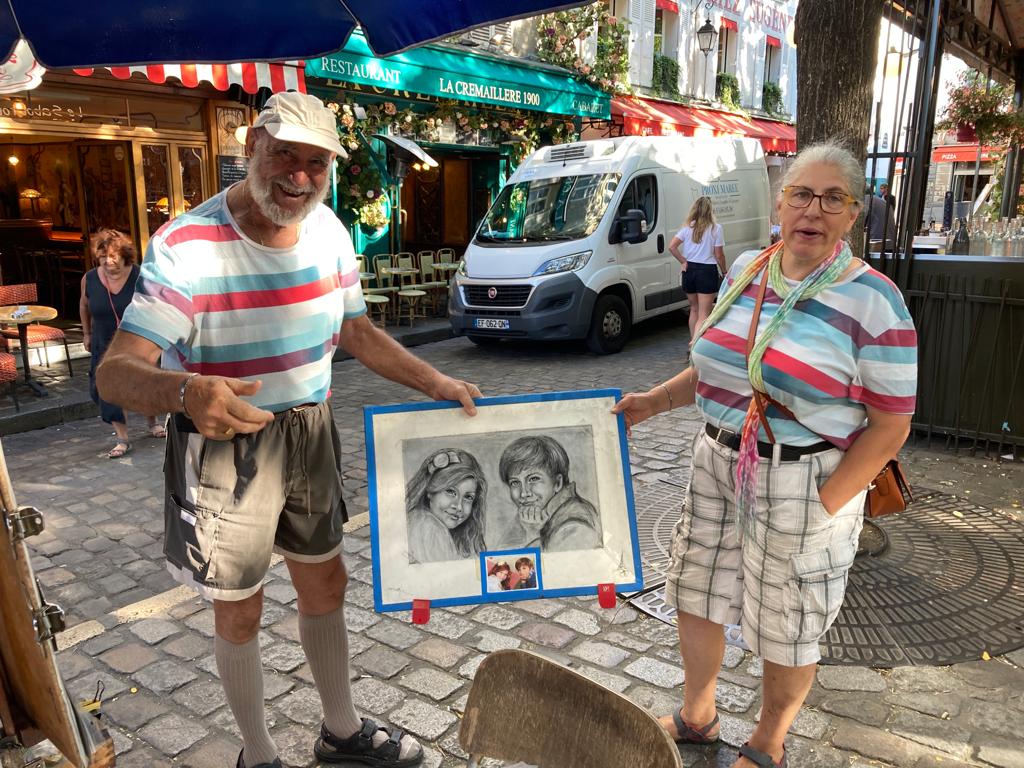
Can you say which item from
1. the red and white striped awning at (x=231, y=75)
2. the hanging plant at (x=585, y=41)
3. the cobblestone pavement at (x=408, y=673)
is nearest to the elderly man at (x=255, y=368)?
the cobblestone pavement at (x=408, y=673)

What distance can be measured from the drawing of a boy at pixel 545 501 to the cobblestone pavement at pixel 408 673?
97 cm

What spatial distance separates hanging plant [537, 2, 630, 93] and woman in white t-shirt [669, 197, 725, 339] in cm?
733

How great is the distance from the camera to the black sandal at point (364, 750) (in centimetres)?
276

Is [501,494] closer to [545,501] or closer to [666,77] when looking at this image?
[545,501]

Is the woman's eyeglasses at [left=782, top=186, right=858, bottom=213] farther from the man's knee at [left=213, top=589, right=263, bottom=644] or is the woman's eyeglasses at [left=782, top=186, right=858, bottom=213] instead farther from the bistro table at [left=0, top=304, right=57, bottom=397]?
the bistro table at [left=0, top=304, right=57, bottom=397]

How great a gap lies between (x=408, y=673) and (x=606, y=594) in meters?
1.31

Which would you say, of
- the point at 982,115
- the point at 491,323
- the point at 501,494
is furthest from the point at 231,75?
the point at 982,115

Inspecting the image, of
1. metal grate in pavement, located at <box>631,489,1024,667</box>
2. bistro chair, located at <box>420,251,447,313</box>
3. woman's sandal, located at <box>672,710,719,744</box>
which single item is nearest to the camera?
woman's sandal, located at <box>672,710,719,744</box>

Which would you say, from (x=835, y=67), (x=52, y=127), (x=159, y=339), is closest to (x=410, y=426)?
(x=159, y=339)

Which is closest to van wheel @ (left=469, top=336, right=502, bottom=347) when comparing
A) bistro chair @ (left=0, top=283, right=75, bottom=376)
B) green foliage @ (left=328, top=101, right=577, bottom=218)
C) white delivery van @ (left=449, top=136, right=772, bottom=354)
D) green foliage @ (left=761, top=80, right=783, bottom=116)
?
white delivery van @ (left=449, top=136, right=772, bottom=354)

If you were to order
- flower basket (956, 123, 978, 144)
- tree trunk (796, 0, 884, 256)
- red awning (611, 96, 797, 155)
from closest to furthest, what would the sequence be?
tree trunk (796, 0, 884, 256)
flower basket (956, 123, 978, 144)
red awning (611, 96, 797, 155)

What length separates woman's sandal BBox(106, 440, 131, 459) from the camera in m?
6.48

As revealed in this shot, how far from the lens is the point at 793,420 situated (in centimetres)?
228

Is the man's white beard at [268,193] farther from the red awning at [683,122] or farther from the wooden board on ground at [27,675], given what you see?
the red awning at [683,122]
